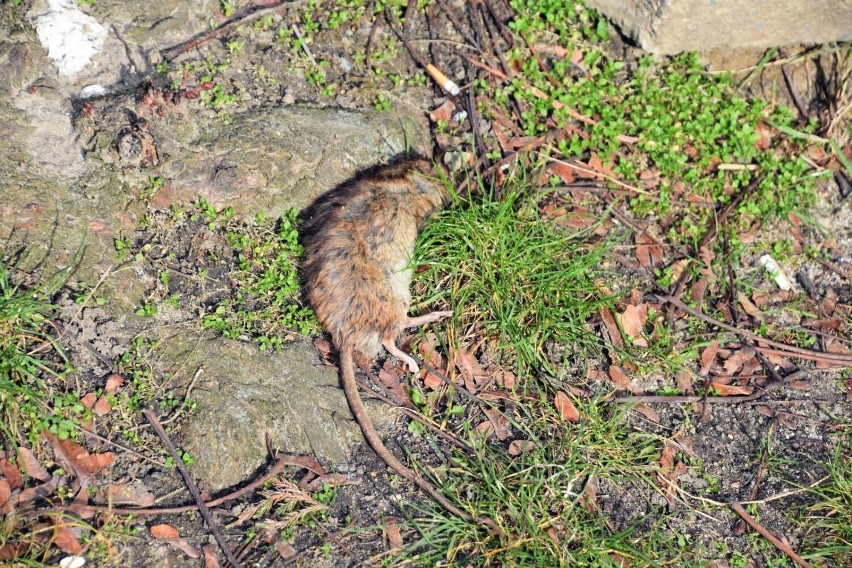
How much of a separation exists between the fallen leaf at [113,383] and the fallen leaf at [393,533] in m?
1.42

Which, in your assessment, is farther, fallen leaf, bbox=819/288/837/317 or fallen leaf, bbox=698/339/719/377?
fallen leaf, bbox=819/288/837/317

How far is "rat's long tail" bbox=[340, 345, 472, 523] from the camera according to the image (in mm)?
3590

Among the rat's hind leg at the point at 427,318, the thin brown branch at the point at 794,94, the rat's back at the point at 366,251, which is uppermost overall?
the thin brown branch at the point at 794,94

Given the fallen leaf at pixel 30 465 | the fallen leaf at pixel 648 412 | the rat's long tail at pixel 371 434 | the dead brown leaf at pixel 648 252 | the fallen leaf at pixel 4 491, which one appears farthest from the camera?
the dead brown leaf at pixel 648 252

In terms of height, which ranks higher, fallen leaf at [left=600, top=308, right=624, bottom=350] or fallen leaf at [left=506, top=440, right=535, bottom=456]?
fallen leaf at [left=600, top=308, right=624, bottom=350]

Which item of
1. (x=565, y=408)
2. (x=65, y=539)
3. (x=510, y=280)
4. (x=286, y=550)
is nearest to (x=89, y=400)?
(x=65, y=539)

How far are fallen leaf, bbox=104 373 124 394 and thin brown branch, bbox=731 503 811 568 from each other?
10.2ft

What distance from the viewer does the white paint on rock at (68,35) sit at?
13.7 ft

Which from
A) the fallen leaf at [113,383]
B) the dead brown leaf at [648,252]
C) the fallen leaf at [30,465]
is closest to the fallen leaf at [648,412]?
the dead brown leaf at [648,252]

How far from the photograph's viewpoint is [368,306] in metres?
3.88

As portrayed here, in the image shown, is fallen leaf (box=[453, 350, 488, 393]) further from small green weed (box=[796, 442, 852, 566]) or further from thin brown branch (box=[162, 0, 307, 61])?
thin brown branch (box=[162, 0, 307, 61])

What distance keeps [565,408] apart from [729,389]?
98cm

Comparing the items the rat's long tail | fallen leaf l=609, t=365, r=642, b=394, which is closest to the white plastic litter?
fallen leaf l=609, t=365, r=642, b=394

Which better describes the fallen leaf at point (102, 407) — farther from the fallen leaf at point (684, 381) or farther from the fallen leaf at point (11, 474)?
the fallen leaf at point (684, 381)
